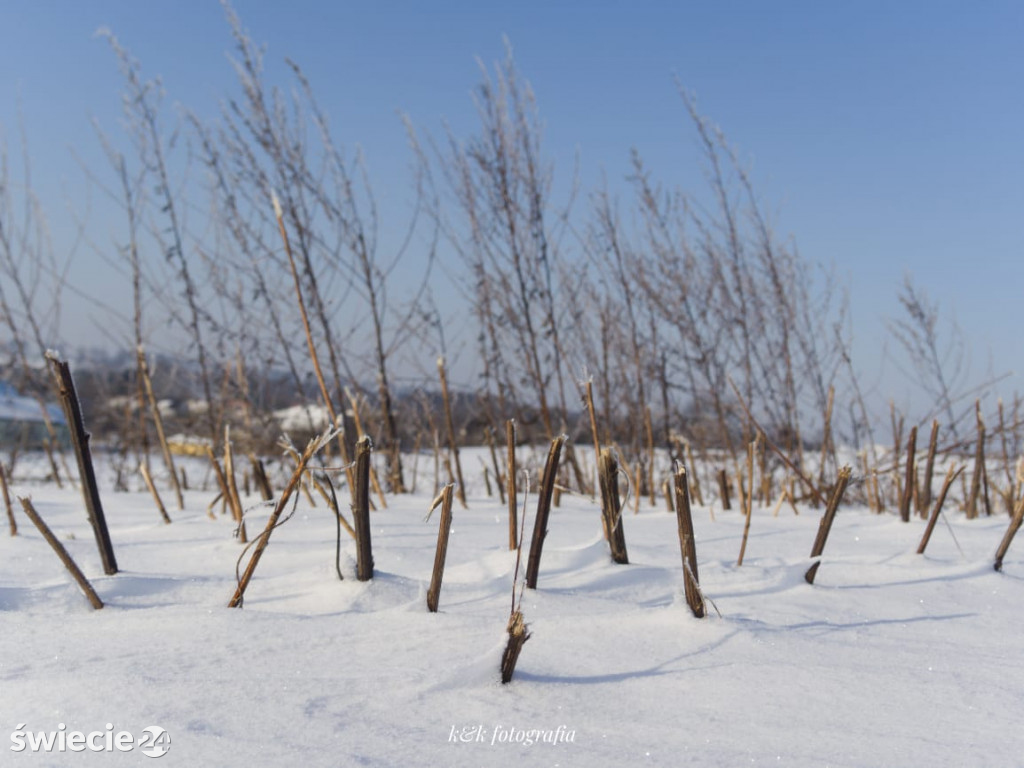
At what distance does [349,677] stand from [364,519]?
0.35 metres

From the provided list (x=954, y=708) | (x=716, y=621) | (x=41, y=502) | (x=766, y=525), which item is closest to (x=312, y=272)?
(x=41, y=502)

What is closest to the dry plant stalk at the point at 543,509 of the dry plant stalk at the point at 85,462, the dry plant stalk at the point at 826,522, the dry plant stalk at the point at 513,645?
the dry plant stalk at the point at 513,645

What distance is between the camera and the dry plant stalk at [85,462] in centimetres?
122

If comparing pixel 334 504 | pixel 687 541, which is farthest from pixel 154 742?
pixel 687 541

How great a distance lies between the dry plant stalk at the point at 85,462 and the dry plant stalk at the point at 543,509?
0.71 metres

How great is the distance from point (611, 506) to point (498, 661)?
61cm

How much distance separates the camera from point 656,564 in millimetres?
1505

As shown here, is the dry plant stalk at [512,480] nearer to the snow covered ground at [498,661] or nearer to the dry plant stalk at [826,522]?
the snow covered ground at [498,661]

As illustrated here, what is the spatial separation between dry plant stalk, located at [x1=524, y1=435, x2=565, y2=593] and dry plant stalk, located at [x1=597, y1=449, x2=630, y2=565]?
144 mm

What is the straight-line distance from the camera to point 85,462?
126cm

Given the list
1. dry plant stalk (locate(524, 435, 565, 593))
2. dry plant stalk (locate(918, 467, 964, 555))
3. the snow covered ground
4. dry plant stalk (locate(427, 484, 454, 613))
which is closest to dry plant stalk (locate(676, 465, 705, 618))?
the snow covered ground

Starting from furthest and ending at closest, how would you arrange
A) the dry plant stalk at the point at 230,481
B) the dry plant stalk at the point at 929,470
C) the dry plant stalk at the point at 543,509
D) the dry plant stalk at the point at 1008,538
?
the dry plant stalk at the point at 929,470 → the dry plant stalk at the point at 230,481 → the dry plant stalk at the point at 1008,538 → the dry plant stalk at the point at 543,509

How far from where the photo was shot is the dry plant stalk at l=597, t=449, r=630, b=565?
1339mm

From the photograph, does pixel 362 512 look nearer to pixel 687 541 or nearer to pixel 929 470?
pixel 687 541
